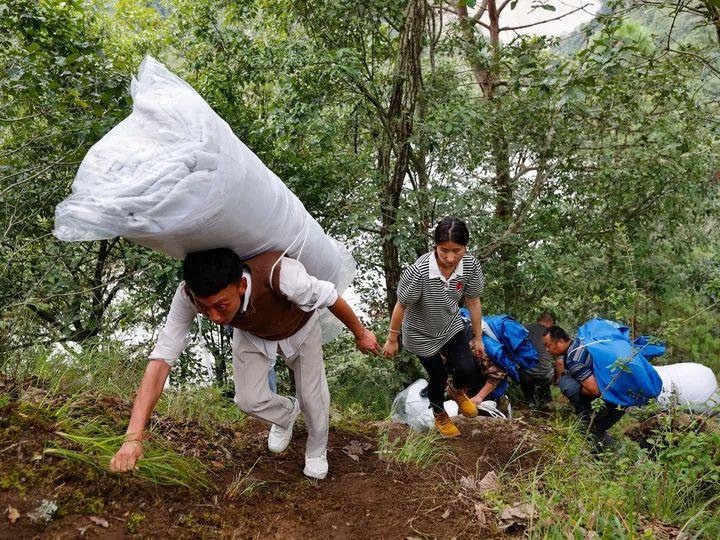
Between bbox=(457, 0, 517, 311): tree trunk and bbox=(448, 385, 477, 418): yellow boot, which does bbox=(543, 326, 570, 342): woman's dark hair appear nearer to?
bbox=(448, 385, 477, 418): yellow boot

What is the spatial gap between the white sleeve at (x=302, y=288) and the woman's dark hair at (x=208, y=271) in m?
0.28

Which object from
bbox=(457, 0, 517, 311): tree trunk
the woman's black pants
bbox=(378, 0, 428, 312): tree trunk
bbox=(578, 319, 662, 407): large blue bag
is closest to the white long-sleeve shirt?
the woman's black pants

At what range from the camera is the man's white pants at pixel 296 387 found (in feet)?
9.77

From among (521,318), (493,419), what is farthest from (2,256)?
(521,318)

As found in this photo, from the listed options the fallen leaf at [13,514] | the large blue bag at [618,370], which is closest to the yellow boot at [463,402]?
the large blue bag at [618,370]

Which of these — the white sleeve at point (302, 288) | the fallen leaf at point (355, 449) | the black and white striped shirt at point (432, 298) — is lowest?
the fallen leaf at point (355, 449)

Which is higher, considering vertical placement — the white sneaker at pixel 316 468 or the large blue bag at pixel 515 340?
the white sneaker at pixel 316 468

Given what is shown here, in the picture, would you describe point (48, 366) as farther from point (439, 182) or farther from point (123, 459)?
point (439, 182)

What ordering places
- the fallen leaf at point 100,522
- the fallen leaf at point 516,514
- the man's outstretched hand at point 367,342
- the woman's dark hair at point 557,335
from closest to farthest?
1. the fallen leaf at point 100,522
2. the fallen leaf at point 516,514
3. the man's outstretched hand at point 367,342
4. the woman's dark hair at point 557,335

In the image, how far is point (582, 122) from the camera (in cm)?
719

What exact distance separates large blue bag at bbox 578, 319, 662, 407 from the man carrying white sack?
2.14 m

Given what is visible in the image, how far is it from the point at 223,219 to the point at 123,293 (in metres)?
5.41

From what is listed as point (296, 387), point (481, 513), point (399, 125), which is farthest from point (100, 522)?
point (399, 125)

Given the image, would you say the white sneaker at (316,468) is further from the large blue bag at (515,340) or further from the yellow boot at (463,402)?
the large blue bag at (515,340)
